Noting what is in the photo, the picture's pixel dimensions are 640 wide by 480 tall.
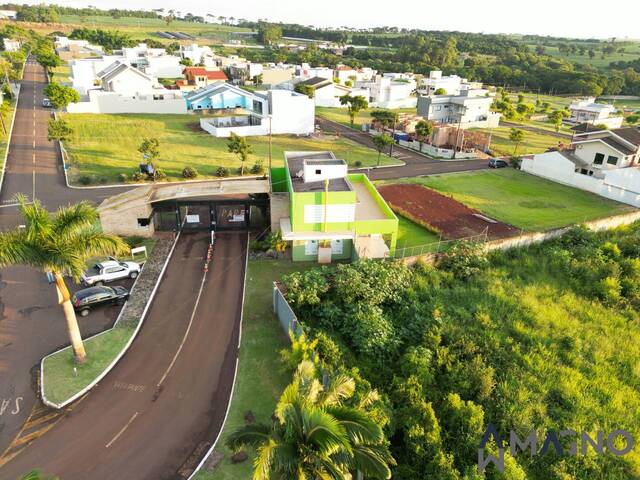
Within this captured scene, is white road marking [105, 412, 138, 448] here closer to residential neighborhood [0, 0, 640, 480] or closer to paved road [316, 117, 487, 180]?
residential neighborhood [0, 0, 640, 480]

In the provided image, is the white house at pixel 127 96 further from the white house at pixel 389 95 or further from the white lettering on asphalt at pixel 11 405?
the white lettering on asphalt at pixel 11 405

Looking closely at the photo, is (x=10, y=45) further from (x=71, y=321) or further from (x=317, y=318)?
(x=317, y=318)

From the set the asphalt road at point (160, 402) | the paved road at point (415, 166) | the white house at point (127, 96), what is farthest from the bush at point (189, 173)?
the white house at point (127, 96)

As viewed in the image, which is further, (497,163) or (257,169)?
(497,163)

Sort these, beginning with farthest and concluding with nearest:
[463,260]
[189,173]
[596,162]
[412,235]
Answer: [596,162] < [189,173] < [412,235] < [463,260]

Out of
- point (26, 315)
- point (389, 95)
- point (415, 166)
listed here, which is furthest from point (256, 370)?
point (389, 95)

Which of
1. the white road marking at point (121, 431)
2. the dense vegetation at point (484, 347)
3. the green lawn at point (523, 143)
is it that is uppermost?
the green lawn at point (523, 143)

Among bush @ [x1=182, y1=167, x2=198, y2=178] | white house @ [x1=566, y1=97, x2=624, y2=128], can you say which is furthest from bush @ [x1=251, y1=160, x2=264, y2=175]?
white house @ [x1=566, y1=97, x2=624, y2=128]
